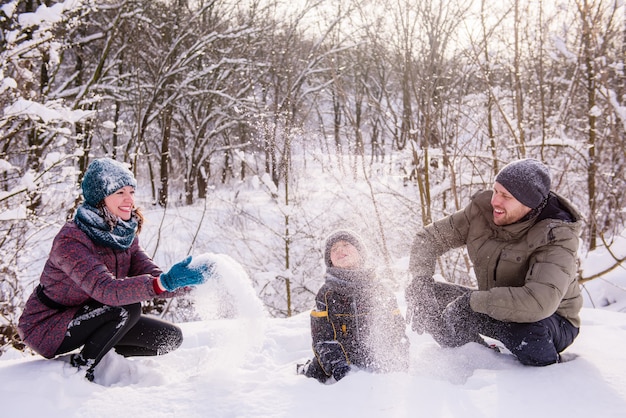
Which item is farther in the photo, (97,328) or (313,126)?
(313,126)

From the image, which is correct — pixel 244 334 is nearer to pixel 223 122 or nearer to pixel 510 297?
pixel 510 297

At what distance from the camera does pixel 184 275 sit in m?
2.37

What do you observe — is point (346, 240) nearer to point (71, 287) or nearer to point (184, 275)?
point (184, 275)

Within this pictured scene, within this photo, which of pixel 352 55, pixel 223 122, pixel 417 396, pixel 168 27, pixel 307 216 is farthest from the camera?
pixel 352 55

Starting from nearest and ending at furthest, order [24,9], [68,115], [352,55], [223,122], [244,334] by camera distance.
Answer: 1. [244,334]
2. [68,115]
3. [24,9]
4. [223,122]
5. [352,55]

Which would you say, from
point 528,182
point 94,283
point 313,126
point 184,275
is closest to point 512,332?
point 528,182

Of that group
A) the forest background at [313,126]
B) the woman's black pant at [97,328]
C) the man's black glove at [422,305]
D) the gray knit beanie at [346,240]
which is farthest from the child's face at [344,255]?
the forest background at [313,126]

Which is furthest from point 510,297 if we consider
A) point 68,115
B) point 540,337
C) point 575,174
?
point 575,174

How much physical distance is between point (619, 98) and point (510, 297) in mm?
5890

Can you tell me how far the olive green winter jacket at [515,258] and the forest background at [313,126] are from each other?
168 centimetres

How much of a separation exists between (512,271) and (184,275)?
186 centimetres

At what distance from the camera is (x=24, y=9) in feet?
24.9

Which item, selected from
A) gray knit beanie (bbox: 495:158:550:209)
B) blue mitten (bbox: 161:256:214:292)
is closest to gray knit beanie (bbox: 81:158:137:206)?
blue mitten (bbox: 161:256:214:292)

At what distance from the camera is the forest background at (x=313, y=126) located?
4.45 m
